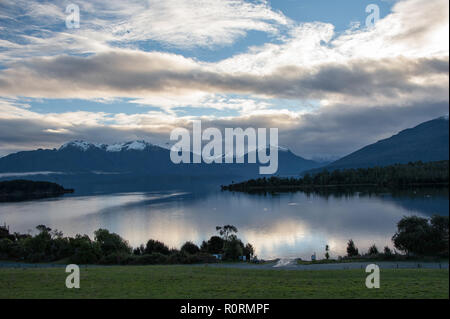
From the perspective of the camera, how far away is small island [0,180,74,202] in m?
162

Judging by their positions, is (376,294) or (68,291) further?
(68,291)

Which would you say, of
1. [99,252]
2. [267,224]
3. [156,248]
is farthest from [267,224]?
[99,252]

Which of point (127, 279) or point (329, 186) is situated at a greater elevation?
point (329, 186)

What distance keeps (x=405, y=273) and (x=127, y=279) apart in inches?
633

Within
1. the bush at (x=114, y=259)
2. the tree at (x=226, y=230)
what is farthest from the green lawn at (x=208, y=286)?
the tree at (x=226, y=230)

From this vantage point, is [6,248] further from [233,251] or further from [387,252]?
[387,252]

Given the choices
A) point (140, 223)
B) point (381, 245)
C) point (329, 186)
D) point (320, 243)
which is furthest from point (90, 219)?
point (329, 186)

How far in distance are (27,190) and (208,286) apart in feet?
597

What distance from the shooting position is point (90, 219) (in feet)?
258

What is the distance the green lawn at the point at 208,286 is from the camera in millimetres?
14312

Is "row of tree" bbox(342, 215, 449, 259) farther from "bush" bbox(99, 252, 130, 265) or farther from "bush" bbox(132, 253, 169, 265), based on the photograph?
"bush" bbox(99, 252, 130, 265)

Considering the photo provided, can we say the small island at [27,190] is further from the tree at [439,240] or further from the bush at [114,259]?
the tree at [439,240]

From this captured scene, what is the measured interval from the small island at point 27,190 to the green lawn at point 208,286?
158 metres
